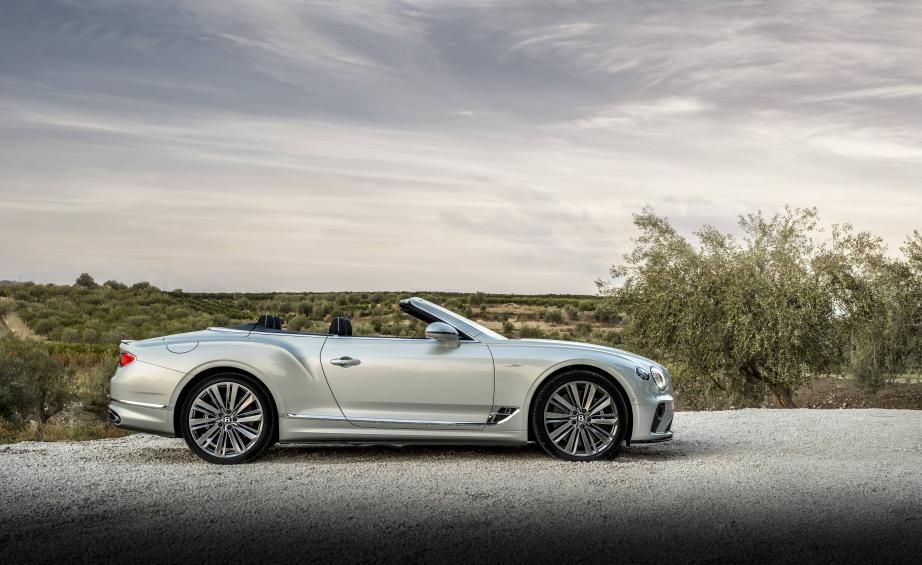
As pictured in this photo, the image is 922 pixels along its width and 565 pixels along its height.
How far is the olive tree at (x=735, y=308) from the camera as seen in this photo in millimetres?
24766

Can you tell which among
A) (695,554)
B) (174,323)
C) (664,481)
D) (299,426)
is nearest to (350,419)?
(299,426)

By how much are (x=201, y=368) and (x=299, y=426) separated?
101cm

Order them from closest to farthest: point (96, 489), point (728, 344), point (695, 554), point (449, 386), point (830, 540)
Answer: point (695, 554)
point (830, 540)
point (96, 489)
point (449, 386)
point (728, 344)

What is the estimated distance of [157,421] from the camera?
880 centimetres

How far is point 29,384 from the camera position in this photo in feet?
90.0

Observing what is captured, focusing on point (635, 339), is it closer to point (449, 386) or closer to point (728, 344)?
point (728, 344)

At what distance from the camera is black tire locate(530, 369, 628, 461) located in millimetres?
8758

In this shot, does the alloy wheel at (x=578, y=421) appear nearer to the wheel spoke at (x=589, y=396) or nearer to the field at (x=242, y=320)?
the wheel spoke at (x=589, y=396)

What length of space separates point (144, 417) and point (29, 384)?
68.0ft

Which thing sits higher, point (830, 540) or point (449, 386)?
point (449, 386)

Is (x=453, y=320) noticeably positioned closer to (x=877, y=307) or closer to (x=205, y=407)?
(x=205, y=407)

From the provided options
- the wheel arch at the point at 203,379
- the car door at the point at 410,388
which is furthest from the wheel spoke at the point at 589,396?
the wheel arch at the point at 203,379

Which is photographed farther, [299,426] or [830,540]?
[299,426]

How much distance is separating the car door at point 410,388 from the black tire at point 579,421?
1.58 feet
